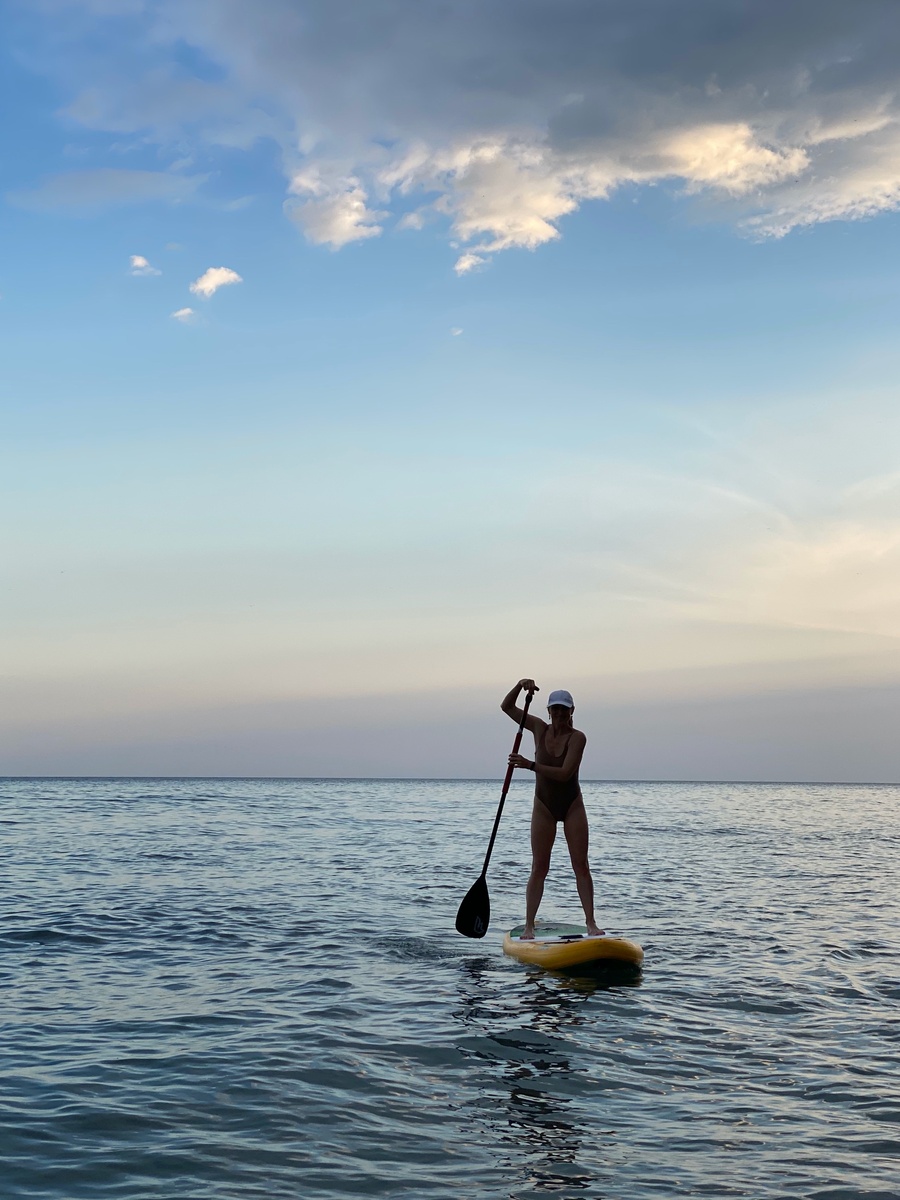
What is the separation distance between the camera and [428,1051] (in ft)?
25.1

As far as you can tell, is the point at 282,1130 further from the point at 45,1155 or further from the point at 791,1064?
the point at 791,1064

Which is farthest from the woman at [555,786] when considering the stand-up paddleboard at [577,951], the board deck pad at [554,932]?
the stand-up paddleboard at [577,951]

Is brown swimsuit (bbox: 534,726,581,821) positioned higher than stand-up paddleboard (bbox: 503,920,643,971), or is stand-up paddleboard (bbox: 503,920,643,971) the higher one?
brown swimsuit (bbox: 534,726,581,821)

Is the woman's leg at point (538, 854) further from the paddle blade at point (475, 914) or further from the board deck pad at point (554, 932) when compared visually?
the paddle blade at point (475, 914)

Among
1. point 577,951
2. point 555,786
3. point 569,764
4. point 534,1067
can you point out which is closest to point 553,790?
point 555,786

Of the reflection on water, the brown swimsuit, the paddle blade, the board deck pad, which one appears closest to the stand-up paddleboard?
the board deck pad

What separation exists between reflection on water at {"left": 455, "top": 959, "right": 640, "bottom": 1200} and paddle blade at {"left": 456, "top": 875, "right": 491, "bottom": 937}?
39.8 inches

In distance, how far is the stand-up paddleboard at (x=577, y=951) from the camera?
1034 cm

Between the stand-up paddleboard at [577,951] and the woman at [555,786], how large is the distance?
318mm

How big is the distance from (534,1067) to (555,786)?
13.3 feet

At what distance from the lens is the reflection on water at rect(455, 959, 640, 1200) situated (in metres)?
5.52

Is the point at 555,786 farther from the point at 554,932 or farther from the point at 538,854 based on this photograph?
the point at 554,932

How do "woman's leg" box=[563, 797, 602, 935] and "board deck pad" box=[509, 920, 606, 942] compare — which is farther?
"board deck pad" box=[509, 920, 606, 942]

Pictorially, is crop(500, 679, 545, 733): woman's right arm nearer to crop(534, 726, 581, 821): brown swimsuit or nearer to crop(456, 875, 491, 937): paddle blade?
crop(534, 726, 581, 821): brown swimsuit
